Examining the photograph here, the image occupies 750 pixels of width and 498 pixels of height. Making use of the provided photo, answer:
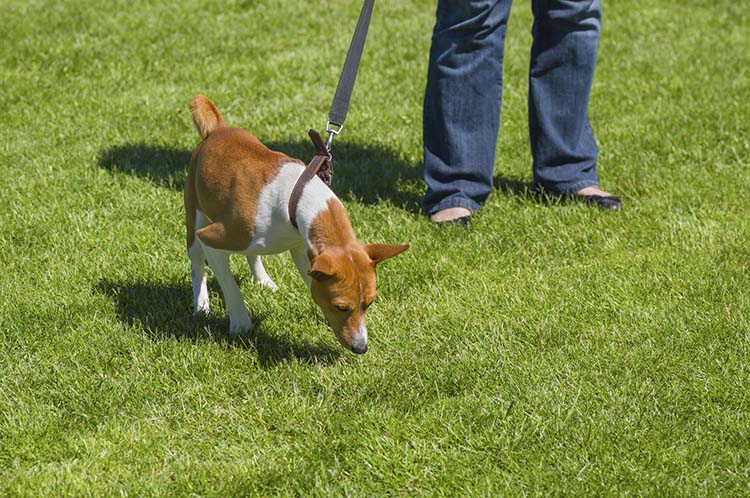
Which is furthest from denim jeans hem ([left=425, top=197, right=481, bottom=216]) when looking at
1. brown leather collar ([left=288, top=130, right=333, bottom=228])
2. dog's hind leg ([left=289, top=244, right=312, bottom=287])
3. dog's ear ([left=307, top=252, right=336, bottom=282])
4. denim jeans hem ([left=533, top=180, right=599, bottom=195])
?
dog's ear ([left=307, top=252, right=336, bottom=282])

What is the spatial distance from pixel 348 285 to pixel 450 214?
76.5 inches

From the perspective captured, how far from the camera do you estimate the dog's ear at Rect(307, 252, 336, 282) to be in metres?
3.49

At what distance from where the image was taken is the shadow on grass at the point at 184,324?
4.12m

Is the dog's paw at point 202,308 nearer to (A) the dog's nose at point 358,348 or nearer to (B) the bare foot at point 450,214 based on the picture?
(A) the dog's nose at point 358,348

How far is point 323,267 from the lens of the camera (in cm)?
351

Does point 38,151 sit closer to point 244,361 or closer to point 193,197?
point 193,197

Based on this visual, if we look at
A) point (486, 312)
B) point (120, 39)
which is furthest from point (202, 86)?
point (486, 312)

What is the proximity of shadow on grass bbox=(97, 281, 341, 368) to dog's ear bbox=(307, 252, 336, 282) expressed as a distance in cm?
62

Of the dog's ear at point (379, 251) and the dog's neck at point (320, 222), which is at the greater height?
the dog's neck at point (320, 222)

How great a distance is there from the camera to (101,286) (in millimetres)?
4668

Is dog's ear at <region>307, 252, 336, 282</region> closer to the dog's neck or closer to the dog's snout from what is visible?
the dog's neck

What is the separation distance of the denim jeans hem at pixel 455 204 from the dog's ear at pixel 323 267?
2045 mm

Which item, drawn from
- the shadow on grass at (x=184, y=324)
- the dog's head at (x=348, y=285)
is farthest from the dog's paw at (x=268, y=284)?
the dog's head at (x=348, y=285)

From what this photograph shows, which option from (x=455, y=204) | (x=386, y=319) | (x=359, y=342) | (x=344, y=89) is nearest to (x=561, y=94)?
(x=455, y=204)
